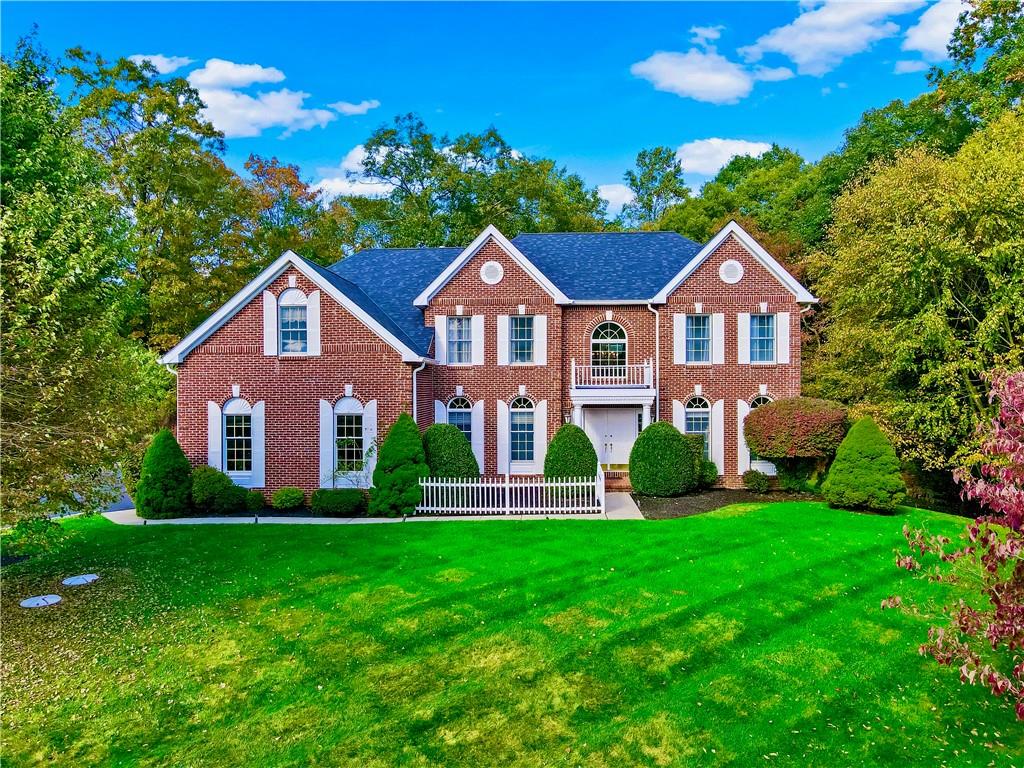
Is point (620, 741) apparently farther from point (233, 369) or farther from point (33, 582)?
point (233, 369)

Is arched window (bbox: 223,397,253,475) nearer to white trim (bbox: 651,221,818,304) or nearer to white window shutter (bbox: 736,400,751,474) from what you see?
white trim (bbox: 651,221,818,304)

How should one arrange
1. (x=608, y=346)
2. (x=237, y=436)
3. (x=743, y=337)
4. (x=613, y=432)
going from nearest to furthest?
(x=237, y=436), (x=743, y=337), (x=608, y=346), (x=613, y=432)

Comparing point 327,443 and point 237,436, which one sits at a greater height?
point 237,436

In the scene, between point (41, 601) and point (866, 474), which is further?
point (866, 474)

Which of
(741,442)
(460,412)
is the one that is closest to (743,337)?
(741,442)

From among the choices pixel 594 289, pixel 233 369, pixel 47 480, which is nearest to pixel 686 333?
pixel 594 289

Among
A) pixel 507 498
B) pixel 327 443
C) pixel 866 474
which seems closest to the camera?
pixel 866 474

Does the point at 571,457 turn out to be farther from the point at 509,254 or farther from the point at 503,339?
the point at 509,254

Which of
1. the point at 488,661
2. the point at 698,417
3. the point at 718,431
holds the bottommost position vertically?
the point at 488,661
